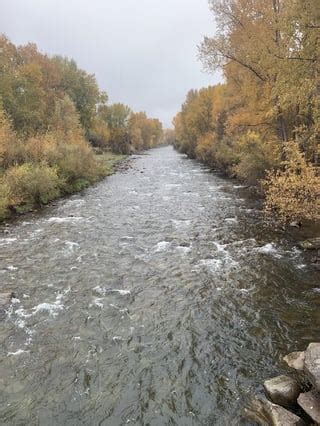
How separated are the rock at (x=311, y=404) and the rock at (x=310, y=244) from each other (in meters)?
10.2

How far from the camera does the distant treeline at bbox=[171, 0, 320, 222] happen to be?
1410 cm

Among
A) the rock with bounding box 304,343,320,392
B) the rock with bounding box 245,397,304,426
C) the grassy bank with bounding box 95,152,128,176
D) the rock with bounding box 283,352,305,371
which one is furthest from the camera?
the grassy bank with bounding box 95,152,128,176

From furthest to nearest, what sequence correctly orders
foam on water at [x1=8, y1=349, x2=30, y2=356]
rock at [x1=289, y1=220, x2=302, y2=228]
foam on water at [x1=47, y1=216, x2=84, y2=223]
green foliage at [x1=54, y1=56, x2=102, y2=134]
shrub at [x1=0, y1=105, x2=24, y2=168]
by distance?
green foliage at [x1=54, y1=56, x2=102, y2=134]
shrub at [x1=0, y1=105, x2=24, y2=168]
foam on water at [x1=47, y1=216, x2=84, y2=223]
rock at [x1=289, y1=220, x2=302, y2=228]
foam on water at [x1=8, y1=349, x2=30, y2=356]

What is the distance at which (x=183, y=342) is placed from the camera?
9609 mm

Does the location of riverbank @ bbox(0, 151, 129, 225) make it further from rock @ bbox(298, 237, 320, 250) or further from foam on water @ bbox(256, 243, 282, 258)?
rock @ bbox(298, 237, 320, 250)

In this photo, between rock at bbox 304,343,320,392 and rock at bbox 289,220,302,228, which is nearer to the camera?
rock at bbox 304,343,320,392

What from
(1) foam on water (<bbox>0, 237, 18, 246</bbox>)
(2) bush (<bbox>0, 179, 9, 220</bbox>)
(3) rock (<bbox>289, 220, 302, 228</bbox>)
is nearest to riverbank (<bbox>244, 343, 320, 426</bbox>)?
(3) rock (<bbox>289, 220, 302, 228</bbox>)

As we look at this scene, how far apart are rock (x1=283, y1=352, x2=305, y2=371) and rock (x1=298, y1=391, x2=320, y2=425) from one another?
3.93 ft

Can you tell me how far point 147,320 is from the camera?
1068 centimetres

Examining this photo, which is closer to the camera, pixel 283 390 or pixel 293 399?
pixel 293 399

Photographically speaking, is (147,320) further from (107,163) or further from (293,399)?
(107,163)

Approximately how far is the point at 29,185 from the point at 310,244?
19714mm

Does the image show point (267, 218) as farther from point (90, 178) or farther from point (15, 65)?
point (15, 65)

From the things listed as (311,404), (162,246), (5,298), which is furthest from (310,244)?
(5,298)
